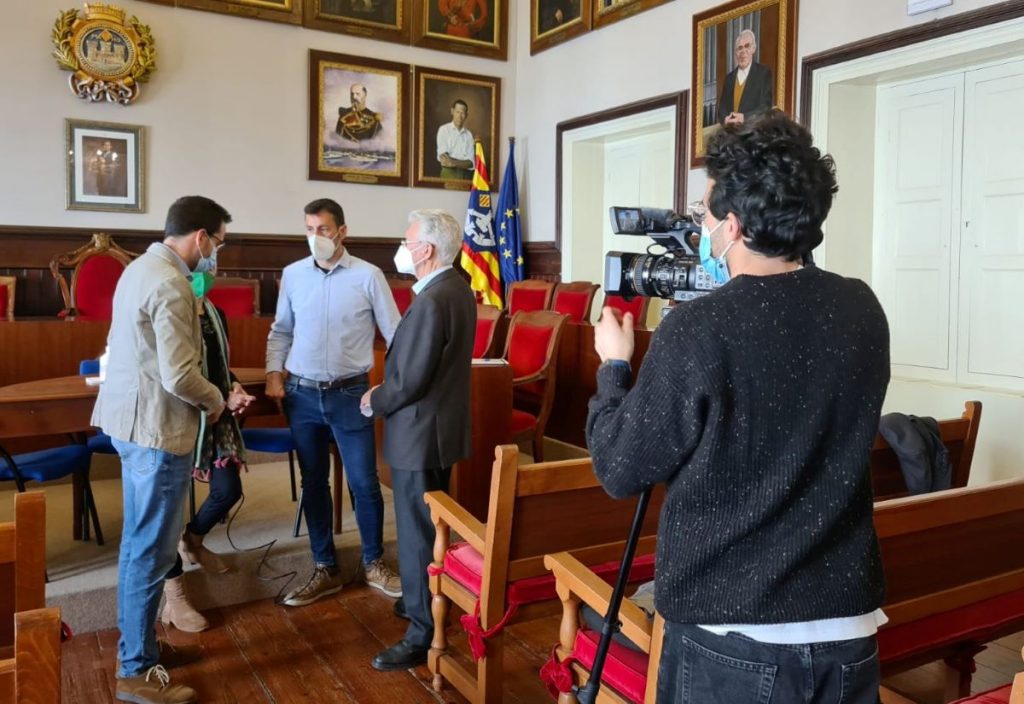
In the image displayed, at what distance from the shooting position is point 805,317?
118 cm

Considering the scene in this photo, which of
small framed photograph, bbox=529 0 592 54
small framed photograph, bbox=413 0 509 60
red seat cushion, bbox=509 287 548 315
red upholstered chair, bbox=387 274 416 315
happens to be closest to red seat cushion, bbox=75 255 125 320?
red upholstered chair, bbox=387 274 416 315

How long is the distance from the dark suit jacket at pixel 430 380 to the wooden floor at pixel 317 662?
721 mm

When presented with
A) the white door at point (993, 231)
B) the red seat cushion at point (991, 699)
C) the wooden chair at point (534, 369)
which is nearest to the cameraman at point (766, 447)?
the red seat cushion at point (991, 699)

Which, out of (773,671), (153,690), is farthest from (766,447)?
(153,690)

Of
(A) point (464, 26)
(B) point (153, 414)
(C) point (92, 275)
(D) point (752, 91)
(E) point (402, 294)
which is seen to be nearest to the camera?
(B) point (153, 414)

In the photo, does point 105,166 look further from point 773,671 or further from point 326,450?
point 773,671

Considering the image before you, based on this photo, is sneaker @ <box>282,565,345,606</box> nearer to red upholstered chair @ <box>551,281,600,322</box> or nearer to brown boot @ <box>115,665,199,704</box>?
brown boot @ <box>115,665,199,704</box>

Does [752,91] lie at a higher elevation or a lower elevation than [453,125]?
lower

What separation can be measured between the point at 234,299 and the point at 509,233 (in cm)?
316

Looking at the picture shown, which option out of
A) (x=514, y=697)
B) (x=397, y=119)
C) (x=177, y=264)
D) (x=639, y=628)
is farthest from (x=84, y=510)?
(x=397, y=119)

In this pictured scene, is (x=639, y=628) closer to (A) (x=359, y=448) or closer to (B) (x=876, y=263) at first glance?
(A) (x=359, y=448)

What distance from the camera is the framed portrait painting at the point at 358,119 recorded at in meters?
8.21

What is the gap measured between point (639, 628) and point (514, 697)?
3.90 feet

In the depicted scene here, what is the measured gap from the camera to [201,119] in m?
7.74
